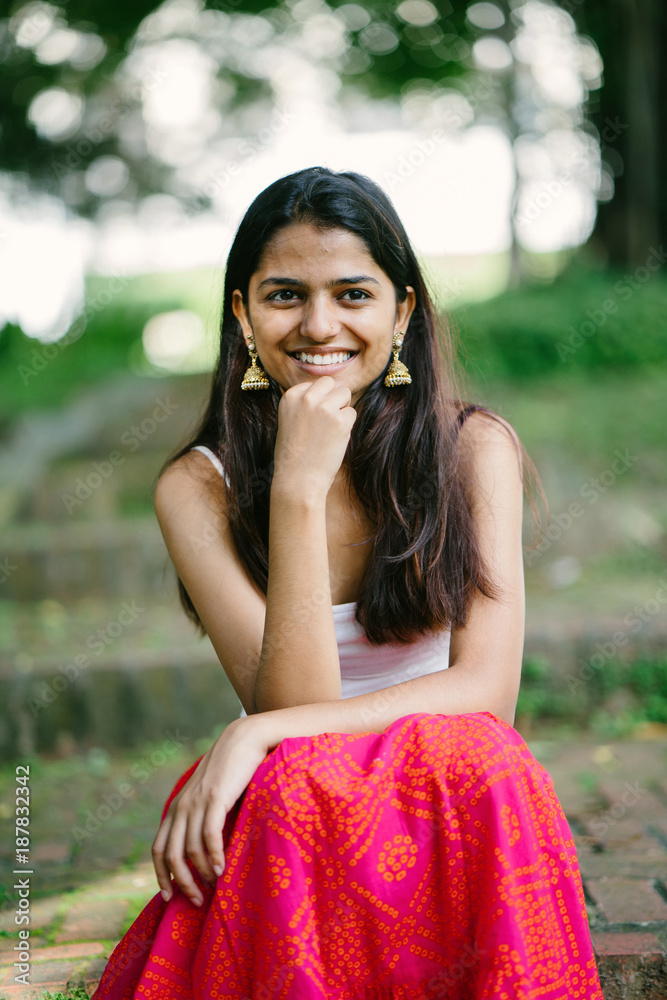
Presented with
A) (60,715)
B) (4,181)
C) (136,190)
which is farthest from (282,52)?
(60,715)

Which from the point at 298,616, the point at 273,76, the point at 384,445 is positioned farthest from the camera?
the point at 273,76

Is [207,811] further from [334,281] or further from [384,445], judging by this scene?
[334,281]

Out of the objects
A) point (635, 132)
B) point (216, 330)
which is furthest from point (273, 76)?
point (216, 330)

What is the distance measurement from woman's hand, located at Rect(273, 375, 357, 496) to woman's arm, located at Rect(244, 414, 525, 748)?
402mm

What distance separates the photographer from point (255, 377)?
2156mm

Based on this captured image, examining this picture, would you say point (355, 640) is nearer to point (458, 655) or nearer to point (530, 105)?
point (458, 655)

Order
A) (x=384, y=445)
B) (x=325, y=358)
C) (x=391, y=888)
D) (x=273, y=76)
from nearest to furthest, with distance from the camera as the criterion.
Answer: (x=391, y=888) → (x=325, y=358) → (x=384, y=445) → (x=273, y=76)

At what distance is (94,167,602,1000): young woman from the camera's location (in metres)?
1.42

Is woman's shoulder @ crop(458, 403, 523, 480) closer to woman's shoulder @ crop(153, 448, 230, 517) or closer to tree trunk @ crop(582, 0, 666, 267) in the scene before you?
woman's shoulder @ crop(153, 448, 230, 517)

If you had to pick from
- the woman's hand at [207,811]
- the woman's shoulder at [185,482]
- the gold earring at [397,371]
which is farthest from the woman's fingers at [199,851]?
the gold earring at [397,371]

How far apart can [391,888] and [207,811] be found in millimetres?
343

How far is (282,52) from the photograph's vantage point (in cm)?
1230

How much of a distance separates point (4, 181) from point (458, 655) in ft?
36.9

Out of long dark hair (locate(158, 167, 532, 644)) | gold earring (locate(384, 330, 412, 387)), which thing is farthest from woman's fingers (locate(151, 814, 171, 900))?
gold earring (locate(384, 330, 412, 387))
